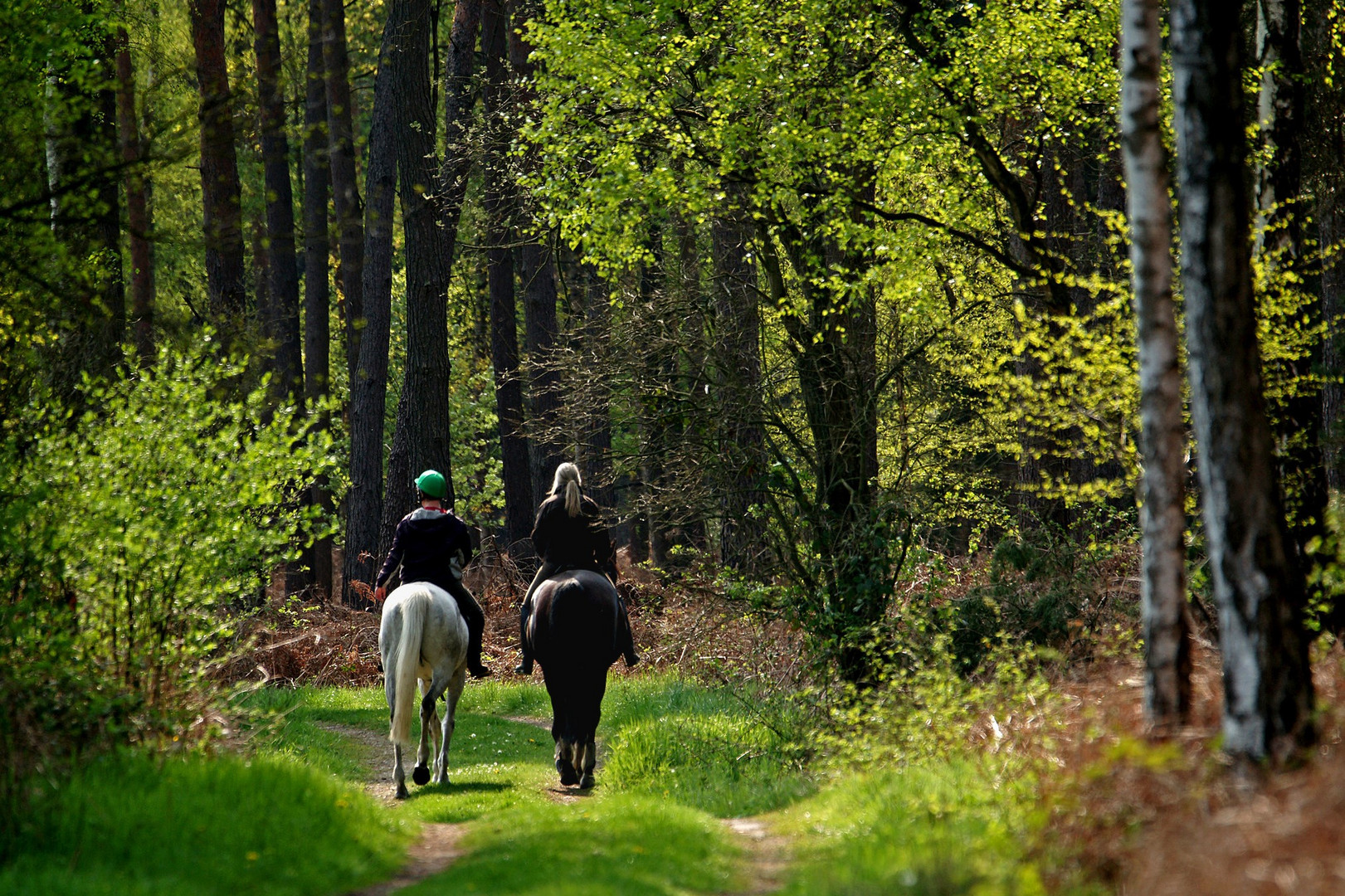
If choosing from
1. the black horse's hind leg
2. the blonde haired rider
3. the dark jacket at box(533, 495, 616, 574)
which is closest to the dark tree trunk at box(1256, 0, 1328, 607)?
the blonde haired rider

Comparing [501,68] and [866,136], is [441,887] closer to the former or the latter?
[866,136]

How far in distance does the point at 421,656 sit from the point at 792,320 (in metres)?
5.02

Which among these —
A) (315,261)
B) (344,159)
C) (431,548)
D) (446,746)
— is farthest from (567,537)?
(344,159)

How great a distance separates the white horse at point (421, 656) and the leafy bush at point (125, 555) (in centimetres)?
119

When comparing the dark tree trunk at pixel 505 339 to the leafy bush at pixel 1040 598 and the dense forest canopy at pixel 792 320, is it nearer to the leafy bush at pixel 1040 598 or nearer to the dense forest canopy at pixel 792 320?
the dense forest canopy at pixel 792 320

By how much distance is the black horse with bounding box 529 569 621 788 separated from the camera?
10.9 m

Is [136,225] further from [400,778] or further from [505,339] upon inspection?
[400,778]

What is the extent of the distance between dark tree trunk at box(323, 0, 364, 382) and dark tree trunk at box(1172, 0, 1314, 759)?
17199mm

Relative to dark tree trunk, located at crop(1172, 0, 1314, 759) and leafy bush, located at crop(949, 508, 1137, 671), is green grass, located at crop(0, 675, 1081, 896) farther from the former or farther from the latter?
leafy bush, located at crop(949, 508, 1137, 671)

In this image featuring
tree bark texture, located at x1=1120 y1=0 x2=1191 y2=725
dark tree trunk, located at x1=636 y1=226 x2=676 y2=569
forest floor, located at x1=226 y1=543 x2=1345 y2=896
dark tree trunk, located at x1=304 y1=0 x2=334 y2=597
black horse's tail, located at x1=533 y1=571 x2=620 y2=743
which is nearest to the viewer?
forest floor, located at x1=226 y1=543 x2=1345 y2=896

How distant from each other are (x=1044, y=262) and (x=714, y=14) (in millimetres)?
4622

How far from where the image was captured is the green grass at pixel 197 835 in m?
6.14

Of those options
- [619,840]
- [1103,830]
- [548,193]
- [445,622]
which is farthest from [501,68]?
[1103,830]

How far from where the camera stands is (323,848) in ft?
23.9
